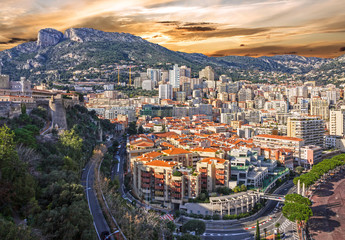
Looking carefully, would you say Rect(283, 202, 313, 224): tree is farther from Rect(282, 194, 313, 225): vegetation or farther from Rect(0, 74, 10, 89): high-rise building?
Rect(0, 74, 10, 89): high-rise building

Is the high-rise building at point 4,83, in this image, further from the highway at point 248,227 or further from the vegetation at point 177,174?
the highway at point 248,227

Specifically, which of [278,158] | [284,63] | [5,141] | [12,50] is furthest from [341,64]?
[5,141]

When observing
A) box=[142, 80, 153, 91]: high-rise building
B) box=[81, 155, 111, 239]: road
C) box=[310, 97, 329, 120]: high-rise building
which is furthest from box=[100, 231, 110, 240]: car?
box=[142, 80, 153, 91]: high-rise building

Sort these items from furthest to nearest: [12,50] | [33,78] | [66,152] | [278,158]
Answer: [12,50], [33,78], [278,158], [66,152]

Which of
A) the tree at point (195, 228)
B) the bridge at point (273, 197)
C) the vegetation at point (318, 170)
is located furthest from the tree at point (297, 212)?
the vegetation at point (318, 170)

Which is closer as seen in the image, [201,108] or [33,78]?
[201,108]

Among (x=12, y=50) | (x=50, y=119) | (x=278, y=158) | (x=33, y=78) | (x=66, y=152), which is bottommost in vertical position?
(x=278, y=158)

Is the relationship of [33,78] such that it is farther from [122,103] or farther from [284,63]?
[284,63]

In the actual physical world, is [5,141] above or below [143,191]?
above
